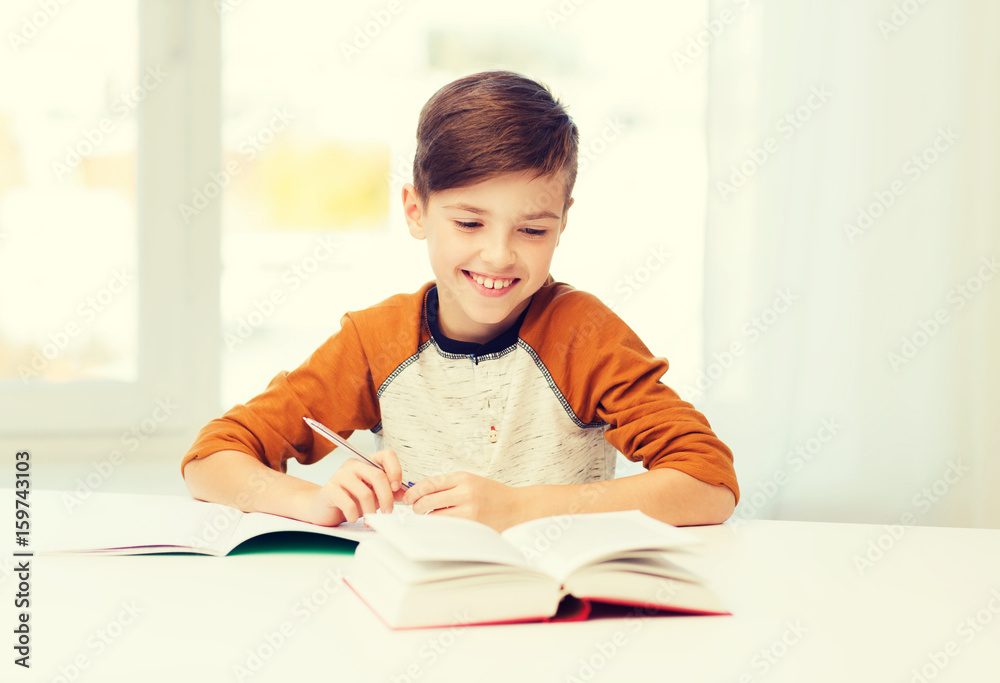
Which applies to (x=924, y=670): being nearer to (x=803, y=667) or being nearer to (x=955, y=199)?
(x=803, y=667)

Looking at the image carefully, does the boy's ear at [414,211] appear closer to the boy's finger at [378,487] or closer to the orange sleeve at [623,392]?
the orange sleeve at [623,392]

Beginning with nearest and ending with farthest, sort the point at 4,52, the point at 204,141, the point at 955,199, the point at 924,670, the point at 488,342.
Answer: the point at 924,670 → the point at 488,342 → the point at 955,199 → the point at 4,52 → the point at 204,141

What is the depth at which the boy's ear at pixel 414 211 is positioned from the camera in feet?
3.69

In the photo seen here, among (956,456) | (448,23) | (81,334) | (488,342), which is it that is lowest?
(956,456)

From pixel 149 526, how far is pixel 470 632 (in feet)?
1.25

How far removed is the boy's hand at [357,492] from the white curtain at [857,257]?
1.09m

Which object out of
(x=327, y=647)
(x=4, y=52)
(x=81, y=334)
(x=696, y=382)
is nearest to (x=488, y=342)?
(x=327, y=647)

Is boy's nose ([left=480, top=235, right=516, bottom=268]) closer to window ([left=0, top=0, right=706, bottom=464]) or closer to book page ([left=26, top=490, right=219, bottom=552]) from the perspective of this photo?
book page ([left=26, top=490, right=219, bottom=552])

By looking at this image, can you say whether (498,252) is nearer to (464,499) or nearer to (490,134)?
(490,134)

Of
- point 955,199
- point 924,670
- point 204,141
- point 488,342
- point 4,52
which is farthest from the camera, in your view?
point 204,141

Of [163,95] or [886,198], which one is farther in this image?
[163,95]

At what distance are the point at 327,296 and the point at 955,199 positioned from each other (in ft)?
4.14

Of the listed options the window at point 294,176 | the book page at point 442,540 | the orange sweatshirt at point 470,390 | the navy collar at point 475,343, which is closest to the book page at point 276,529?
the book page at point 442,540

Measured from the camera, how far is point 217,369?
187 centimetres
